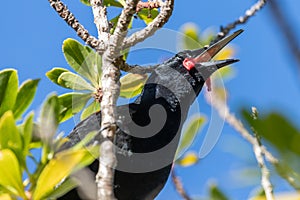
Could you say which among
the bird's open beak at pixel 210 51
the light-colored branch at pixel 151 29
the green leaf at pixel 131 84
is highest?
the light-colored branch at pixel 151 29

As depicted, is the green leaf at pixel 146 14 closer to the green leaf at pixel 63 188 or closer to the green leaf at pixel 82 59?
the green leaf at pixel 82 59

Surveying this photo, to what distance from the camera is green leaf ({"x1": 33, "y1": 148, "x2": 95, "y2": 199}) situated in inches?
47.8

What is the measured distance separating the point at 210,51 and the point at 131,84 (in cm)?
64

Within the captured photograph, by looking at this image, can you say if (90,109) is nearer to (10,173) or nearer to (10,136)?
(10,136)

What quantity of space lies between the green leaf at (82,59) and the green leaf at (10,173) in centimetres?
118

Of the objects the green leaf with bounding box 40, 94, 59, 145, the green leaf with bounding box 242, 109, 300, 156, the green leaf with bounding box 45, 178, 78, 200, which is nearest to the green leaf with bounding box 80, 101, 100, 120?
the green leaf with bounding box 40, 94, 59, 145

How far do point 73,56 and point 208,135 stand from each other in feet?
2.74

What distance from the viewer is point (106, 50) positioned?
6.31 ft

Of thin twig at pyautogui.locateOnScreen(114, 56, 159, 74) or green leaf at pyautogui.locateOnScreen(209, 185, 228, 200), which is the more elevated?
thin twig at pyautogui.locateOnScreen(114, 56, 159, 74)

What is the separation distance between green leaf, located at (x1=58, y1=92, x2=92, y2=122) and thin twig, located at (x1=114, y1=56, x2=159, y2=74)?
0.30 m

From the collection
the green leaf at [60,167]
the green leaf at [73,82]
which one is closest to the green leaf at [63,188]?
the green leaf at [60,167]

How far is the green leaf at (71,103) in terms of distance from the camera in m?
2.33

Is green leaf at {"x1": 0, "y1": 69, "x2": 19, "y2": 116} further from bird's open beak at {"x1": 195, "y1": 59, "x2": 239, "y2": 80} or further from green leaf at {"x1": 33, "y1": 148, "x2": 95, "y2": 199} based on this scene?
bird's open beak at {"x1": 195, "y1": 59, "x2": 239, "y2": 80}

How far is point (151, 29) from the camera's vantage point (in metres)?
1.92
